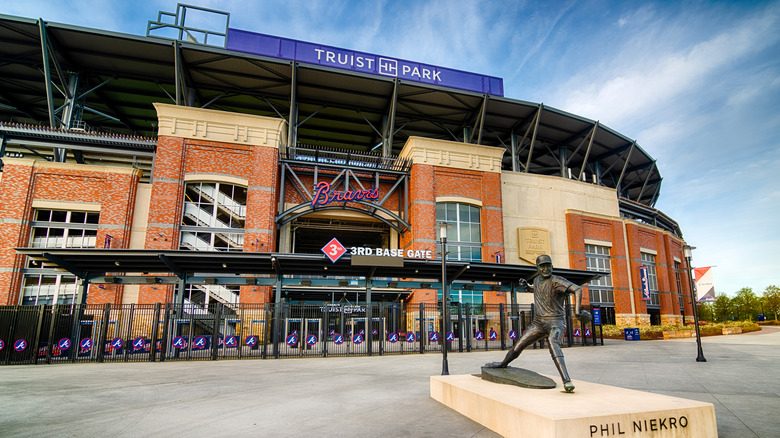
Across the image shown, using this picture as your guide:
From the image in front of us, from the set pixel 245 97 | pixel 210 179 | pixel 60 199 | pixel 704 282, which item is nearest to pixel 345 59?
pixel 245 97

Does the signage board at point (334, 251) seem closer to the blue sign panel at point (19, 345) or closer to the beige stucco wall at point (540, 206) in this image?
the blue sign panel at point (19, 345)

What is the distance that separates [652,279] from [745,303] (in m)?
40.2

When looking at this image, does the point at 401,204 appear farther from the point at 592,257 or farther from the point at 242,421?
the point at 242,421

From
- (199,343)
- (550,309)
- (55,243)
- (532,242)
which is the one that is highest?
(532,242)

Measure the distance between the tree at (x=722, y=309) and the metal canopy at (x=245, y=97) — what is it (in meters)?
43.1

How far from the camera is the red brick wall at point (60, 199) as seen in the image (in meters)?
25.3

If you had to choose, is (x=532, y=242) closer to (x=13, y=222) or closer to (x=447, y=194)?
(x=447, y=194)

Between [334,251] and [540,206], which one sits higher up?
[540,206]

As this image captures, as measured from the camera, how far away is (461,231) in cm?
3238

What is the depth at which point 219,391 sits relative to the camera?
9.49 m

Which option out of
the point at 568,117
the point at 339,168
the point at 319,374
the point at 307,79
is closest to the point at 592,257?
the point at 568,117

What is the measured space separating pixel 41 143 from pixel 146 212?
352 inches

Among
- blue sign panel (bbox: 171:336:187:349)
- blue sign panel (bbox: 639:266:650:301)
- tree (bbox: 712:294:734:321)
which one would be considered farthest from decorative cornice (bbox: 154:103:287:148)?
tree (bbox: 712:294:734:321)

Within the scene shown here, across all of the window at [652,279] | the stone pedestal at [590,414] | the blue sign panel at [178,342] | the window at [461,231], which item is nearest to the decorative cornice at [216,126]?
the window at [461,231]
